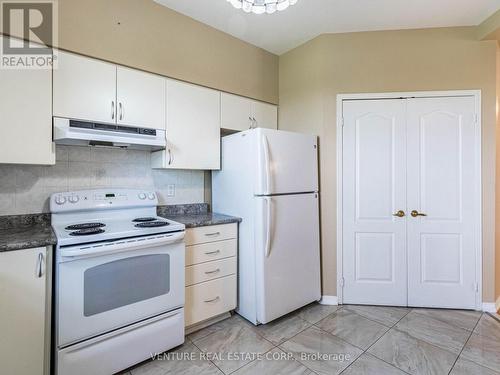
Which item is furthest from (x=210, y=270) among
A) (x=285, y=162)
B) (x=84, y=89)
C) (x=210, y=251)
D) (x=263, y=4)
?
(x=263, y=4)

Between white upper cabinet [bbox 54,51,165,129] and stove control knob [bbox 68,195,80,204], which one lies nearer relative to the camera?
white upper cabinet [bbox 54,51,165,129]

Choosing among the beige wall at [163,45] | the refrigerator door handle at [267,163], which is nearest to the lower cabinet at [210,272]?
the refrigerator door handle at [267,163]

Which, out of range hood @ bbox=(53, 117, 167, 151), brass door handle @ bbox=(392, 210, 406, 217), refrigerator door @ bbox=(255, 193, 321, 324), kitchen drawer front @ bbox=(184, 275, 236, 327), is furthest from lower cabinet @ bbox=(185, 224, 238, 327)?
brass door handle @ bbox=(392, 210, 406, 217)

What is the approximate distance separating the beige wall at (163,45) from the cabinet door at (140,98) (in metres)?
0.08

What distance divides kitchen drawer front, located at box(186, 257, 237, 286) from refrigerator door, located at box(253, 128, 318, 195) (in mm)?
682

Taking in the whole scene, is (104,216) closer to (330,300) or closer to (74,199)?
(74,199)

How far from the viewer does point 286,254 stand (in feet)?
7.73

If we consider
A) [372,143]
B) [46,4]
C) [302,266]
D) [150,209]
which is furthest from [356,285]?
[46,4]

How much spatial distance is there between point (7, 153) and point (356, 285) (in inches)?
117

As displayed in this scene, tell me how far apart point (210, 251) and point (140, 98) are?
135 cm

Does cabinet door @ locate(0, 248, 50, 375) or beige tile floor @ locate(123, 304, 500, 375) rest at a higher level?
cabinet door @ locate(0, 248, 50, 375)

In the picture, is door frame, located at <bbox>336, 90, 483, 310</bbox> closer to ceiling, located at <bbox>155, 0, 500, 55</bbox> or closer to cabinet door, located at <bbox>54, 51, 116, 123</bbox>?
ceiling, located at <bbox>155, 0, 500, 55</bbox>

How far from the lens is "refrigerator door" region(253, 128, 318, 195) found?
2.17 meters

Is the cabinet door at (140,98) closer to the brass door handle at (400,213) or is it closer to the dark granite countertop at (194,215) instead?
the dark granite countertop at (194,215)
